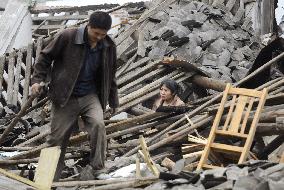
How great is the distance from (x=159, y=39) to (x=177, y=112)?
13.9 ft

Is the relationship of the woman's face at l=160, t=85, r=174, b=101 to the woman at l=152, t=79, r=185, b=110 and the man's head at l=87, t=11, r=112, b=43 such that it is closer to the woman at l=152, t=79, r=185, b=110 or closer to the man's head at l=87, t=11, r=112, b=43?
the woman at l=152, t=79, r=185, b=110

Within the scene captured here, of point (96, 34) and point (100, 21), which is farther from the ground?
point (100, 21)

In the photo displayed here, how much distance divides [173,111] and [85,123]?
1.93m

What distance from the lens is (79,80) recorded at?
6641 mm

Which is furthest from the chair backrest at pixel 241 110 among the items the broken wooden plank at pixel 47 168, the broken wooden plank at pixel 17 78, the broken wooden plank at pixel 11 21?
the broken wooden plank at pixel 11 21

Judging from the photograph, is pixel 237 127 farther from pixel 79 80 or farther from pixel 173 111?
pixel 173 111

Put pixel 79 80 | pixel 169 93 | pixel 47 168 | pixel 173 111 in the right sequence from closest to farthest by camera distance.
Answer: pixel 47 168 < pixel 79 80 < pixel 173 111 < pixel 169 93

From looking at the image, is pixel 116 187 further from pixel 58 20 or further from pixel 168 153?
pixel 58 20

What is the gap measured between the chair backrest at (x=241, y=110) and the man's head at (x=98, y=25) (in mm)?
1580

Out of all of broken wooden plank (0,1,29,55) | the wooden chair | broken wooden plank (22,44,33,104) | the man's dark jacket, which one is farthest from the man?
broken wooden plank (0,1,29,55)

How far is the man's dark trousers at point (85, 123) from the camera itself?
257 inches

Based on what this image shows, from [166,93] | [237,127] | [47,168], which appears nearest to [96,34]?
[47,168]

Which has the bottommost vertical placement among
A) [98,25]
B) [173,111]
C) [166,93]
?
[173,111]

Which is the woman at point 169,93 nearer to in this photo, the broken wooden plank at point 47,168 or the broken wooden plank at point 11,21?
the broken wooden plank at point 47,168
